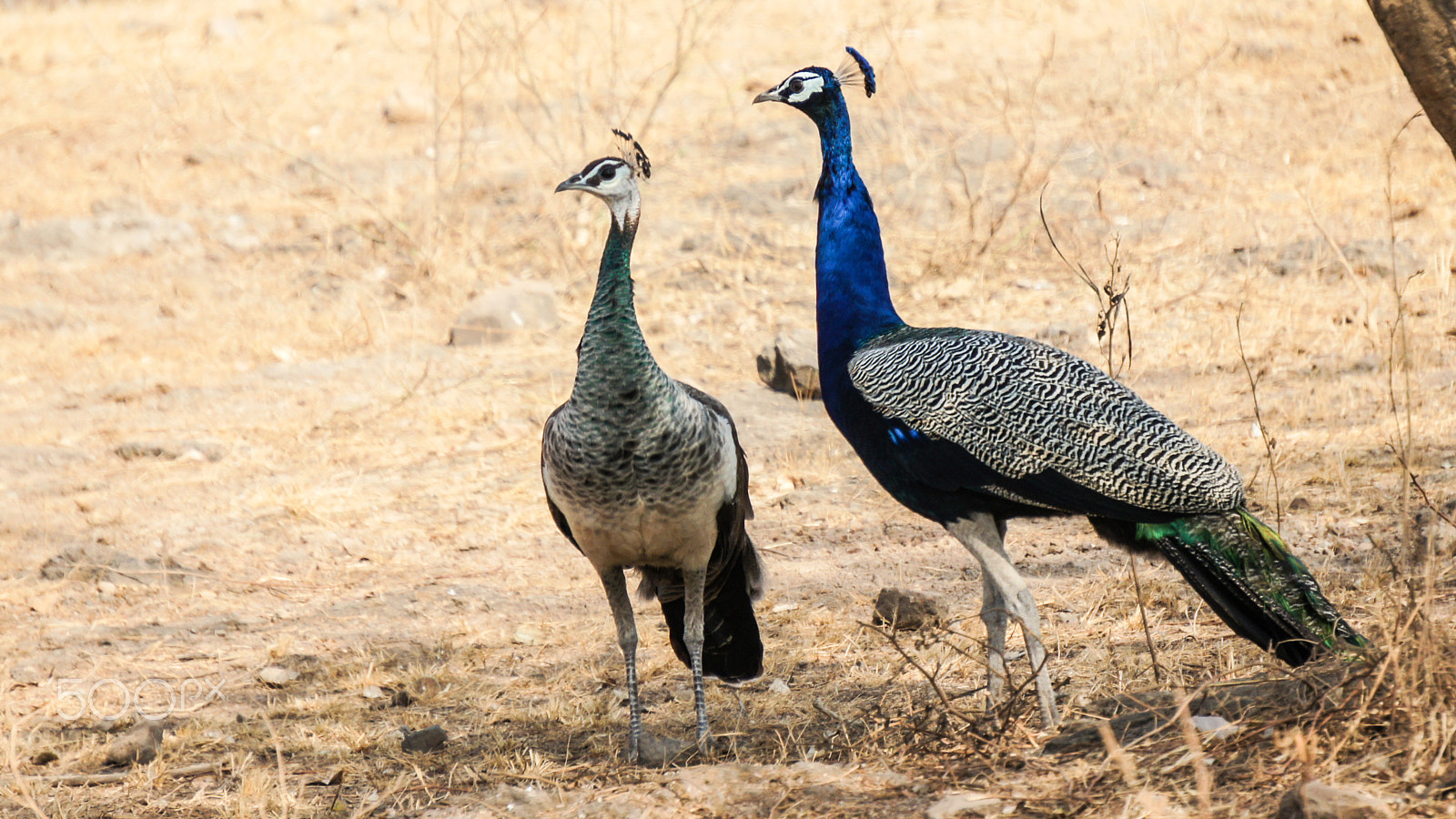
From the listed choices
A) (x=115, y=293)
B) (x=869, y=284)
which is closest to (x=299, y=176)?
(x=115, y=293)

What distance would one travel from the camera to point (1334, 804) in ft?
8.22

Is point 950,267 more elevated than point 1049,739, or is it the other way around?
point 950,267

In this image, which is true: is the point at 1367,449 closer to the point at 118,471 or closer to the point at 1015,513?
the point at 1015,513

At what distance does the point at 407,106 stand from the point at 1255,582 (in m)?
10.0

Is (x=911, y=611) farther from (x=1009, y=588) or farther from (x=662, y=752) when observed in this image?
(x=662, y=752)

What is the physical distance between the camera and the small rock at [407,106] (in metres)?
11.9

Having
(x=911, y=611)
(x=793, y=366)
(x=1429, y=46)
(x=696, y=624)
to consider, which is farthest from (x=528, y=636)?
(x=1429, y=46)

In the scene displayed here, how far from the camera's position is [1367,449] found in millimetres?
5879

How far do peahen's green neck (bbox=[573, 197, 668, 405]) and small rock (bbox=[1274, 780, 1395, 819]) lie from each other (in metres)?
1.88

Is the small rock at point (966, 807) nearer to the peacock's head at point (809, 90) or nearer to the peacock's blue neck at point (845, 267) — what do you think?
the peacock's blue neck at point (845, 267)

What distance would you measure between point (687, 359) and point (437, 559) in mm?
2535

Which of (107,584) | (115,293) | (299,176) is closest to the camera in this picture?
(107,584)

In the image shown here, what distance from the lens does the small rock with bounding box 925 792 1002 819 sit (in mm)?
2971
